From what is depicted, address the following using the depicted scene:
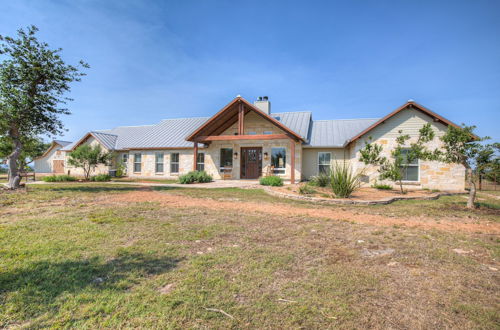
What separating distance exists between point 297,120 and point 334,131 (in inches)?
124

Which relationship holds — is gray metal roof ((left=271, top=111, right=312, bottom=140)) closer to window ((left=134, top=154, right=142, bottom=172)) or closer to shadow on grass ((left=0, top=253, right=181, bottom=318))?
window ((left=134, top=154, right=142, bottom=172))

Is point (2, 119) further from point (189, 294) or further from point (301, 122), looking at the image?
point (301, 122)

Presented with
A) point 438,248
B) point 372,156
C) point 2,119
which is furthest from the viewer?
point 372,156

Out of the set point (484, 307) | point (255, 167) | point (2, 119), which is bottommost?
point (484, 307)

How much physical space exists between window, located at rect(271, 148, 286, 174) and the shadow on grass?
14273 millimetres

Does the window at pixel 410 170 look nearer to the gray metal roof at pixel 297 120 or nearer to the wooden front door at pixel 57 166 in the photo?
the gray metal roof at pixel 297 120

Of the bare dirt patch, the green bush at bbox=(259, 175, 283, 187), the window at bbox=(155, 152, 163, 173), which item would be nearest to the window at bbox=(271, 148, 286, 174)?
the green bush at bbox=(259, 175, 283, 187)

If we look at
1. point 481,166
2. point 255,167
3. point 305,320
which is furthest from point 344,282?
point 255,167

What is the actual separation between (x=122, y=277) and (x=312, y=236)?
3.26 meters

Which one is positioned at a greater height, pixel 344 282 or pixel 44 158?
pixel 44 158

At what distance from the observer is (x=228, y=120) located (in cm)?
1806

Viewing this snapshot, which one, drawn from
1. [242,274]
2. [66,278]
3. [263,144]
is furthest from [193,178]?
[242,274]

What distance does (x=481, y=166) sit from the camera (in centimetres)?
786

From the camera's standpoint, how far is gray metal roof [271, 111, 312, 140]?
18.4m
